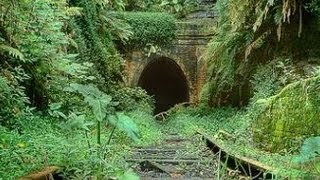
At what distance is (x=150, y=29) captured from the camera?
2002 cm

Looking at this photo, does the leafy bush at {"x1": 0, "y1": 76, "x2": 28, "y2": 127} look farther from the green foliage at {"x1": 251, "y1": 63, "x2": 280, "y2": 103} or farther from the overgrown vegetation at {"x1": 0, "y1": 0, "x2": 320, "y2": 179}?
the green foliage at {"x1": 251, "y1": 63, "x2": 280, "y2": 103}

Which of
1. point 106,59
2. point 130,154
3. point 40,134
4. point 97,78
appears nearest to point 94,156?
point 40,134

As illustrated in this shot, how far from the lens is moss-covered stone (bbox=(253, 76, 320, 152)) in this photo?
7438mm

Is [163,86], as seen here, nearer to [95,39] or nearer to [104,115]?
[95,39]

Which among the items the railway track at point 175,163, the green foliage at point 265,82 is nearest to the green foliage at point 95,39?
the green foliage at point 265,82

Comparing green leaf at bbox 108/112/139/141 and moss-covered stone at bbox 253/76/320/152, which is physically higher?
green leaf at bbox 108/112/139/141

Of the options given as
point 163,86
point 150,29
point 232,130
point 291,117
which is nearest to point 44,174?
point 291,117

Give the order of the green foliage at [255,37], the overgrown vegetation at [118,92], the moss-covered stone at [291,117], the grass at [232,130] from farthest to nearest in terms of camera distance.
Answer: the green foliage at [255,37], the moss-covered stone at [291,117], the grass at [232,130], the overgrown vegetation at [118,92]

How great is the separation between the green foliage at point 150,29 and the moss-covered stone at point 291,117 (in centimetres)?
1222

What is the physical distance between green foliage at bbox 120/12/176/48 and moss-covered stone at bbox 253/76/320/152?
12.2 meters

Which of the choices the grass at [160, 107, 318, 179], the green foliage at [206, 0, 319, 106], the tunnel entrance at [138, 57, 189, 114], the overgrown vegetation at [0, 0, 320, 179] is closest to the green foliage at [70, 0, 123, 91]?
the overgrown vegetation at [0, 0, 320, 179]

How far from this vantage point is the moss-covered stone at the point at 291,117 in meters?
7.44

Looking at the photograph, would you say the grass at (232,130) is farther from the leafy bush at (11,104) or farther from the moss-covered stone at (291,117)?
the leafy bush at (11,104)

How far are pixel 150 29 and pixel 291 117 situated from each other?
12956mm
